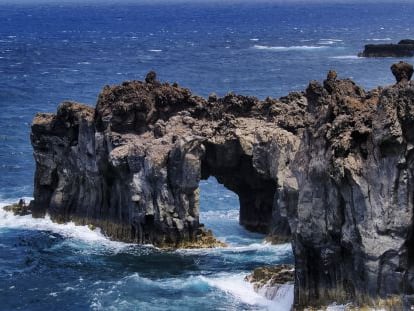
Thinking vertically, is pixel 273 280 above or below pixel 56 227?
above

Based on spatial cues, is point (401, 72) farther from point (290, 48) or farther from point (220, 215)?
point (290, 48)

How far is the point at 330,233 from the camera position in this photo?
4581 cm

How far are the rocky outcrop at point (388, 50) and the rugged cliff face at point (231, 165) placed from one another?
10451 centimetres

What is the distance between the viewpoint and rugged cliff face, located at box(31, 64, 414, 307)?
45.3 m

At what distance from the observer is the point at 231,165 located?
217 ft

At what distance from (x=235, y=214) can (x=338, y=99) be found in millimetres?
26469

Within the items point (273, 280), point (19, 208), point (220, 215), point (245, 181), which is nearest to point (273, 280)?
point (273, 280)

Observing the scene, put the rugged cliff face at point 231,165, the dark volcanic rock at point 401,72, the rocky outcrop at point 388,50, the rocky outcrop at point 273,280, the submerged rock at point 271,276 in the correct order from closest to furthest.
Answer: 1. the rugged cliff face at point 231,165
2. the dark volcanic rock at point 401,72
3. the rocky outcrop at point 273,280
4. the submerged rock at point 271,276
5. the rocky outcrop at point 388,50

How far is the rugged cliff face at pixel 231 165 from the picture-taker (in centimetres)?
4531

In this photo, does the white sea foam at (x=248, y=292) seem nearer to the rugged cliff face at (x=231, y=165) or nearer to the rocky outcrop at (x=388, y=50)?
the rugged cliff face at (x=231, y=165)

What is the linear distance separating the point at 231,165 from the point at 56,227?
14307mm

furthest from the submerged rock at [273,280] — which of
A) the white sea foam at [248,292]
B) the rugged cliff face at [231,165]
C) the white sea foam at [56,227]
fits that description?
the white sea foam at [56,227]

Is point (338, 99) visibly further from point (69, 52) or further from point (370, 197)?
point (69, 52)

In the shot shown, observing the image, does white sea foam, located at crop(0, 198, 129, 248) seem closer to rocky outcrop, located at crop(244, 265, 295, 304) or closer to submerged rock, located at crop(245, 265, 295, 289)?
submerged rock, located at crop(245, 265, 295, 289)
